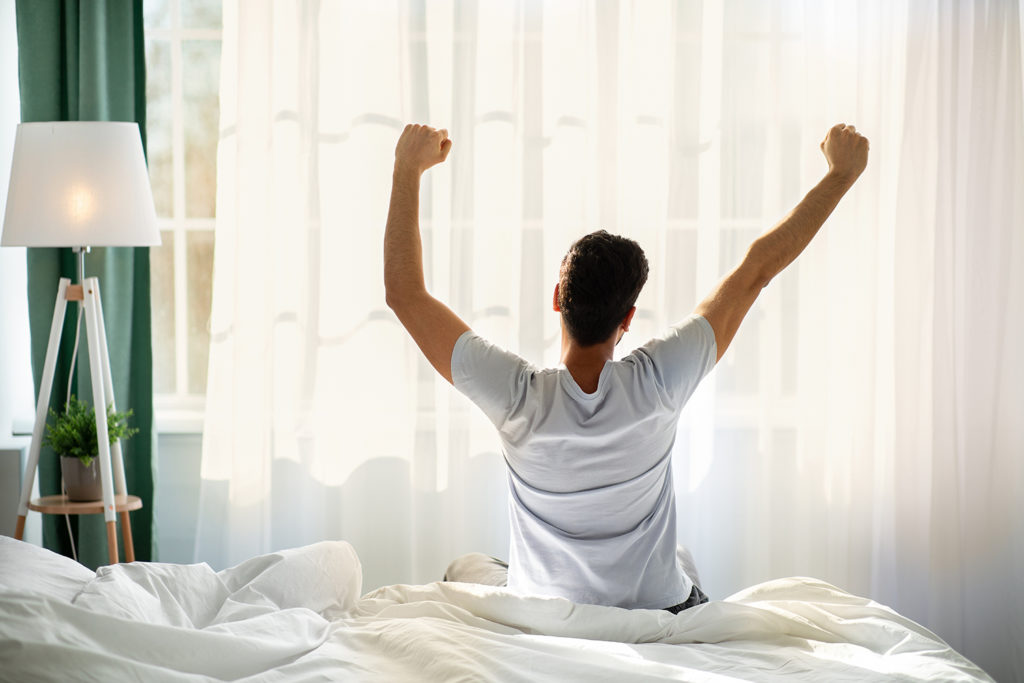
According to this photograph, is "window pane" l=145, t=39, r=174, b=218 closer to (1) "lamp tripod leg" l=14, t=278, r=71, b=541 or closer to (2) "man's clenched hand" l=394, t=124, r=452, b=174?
(1) "lamp tripod leg" l=14, t=278, r=71, b=541

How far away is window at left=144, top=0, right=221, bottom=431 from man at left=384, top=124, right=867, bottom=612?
5.84 ft

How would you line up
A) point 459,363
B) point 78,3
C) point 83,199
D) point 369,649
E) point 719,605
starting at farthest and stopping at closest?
point 78,3
point 83,199
point 459,363
point 719,605
point 369,649

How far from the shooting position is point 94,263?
3150mm

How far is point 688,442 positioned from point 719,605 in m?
1.70

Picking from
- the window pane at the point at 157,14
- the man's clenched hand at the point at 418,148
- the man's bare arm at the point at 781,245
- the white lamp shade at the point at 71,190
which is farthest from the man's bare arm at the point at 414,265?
the window pane at the point at 157,14

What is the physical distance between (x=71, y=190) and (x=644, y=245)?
Answer: 1.78 meters

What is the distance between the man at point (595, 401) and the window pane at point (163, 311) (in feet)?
5.93

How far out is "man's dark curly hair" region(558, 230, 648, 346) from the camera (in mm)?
1729

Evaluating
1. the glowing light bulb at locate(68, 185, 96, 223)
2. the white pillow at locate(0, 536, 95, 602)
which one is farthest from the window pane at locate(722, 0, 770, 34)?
the white pillow at locate(0, 536, 95, 602)

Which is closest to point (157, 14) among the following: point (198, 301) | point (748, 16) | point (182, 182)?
point (182, 182)

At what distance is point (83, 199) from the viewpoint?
259 centimetres

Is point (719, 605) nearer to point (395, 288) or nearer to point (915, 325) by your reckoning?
point (395, 288)

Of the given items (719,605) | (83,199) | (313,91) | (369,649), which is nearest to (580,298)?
(719,605)

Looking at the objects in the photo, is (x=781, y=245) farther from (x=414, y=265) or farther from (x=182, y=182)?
(x=182, y=182)
